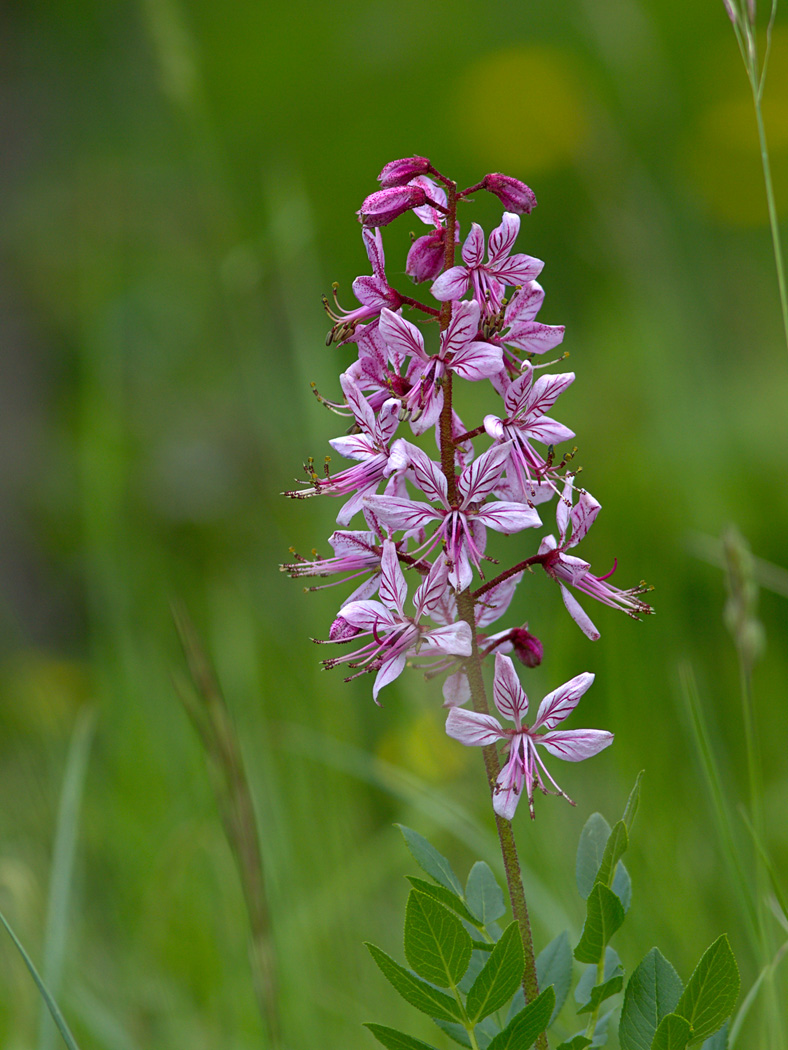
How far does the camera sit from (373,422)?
1381 millimetres

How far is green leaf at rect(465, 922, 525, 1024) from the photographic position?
1.13 metres

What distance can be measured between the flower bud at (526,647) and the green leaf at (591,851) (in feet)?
0.70

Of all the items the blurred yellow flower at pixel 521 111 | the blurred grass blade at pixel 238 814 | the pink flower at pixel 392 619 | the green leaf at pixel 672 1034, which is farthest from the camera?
the blurred yellow flower at pixel 521 111

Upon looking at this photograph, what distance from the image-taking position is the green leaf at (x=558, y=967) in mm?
1408

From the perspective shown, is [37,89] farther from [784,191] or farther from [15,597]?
[784,191]

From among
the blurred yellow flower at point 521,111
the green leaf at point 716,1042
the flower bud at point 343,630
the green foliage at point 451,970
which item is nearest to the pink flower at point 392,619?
the flower bud at point 343,630

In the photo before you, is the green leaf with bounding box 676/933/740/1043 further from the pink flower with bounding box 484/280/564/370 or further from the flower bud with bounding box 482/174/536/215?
the flower bud with bounding box 482/174/536/215

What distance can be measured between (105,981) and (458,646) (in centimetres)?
193

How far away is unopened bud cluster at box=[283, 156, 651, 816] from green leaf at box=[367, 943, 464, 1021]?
0.72ft

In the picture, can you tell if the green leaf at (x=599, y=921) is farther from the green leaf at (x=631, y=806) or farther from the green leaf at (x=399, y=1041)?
the green leaf at (x=399, y=1041)

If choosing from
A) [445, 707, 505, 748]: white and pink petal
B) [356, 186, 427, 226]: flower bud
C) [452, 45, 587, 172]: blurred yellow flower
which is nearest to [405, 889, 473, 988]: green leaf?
[445, 707, 505, 748]: white and pink petal

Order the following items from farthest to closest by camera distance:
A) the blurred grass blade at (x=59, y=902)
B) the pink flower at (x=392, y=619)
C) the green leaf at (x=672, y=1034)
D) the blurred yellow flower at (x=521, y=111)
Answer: the blurred yellow flower at (x=521, y=111)
the blurred grass blade at (x=59, y=902)
the pink flower at (x=392, y=619)
the green leaf at (x=672, y=1034)

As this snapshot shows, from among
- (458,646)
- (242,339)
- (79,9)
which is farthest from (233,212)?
(79,9)

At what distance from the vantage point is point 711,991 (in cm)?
118
